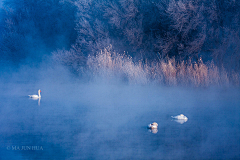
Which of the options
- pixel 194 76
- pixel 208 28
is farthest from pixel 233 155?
pixel 208 28

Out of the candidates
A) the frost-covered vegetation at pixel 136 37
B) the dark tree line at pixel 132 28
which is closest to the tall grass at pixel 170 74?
the frost-covered vegetation at pixel 136 37

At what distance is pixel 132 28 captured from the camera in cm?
1470

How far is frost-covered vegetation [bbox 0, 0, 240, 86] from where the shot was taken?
37.3 feet

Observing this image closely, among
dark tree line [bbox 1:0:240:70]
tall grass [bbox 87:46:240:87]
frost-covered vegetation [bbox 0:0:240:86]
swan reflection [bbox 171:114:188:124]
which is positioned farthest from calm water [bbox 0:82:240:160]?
dark tree line [bbox 1:0:240:70]

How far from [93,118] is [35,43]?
15.9m

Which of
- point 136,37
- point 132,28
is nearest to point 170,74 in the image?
point 136,37

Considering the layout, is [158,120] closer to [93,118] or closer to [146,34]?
[93,118]

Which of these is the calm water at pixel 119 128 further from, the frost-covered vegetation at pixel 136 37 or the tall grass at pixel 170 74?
the frost-covered vegetation at pixel 136 37

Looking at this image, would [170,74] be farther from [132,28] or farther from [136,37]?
[132,28]

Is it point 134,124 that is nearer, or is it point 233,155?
point 233,155

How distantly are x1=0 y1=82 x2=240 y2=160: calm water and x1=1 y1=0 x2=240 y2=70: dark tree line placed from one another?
4851 millimetres

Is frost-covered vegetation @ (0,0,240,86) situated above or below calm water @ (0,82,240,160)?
above

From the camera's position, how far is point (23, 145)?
411 centimetres

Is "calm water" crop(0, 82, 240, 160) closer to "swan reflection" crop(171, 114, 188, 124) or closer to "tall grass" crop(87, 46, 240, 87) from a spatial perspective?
"swan reflection" crop(171, 114, 188, 124)
